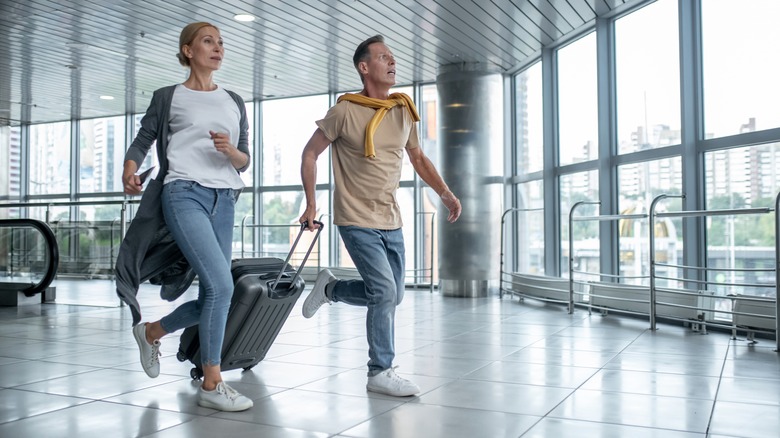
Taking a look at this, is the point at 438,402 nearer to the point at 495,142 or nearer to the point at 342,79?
the point at 495,142

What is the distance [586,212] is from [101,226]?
18.3 feet

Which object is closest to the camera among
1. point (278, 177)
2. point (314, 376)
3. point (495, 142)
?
point (314, 376)

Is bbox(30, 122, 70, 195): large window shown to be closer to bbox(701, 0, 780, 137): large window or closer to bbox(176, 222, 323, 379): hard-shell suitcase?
bbox(701, 0, 780, 137): large window

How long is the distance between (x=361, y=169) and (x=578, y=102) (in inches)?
221

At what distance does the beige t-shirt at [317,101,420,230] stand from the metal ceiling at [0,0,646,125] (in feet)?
13.3

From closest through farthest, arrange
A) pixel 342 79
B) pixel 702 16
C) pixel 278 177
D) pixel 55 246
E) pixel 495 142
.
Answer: pixel 702 16
pixel 55 246
pixel 495 142
pixel 342 79
pixel 278 177

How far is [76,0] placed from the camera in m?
6.70

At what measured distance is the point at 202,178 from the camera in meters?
2.76

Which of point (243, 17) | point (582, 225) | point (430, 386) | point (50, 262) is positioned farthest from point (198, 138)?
point (582, 225)

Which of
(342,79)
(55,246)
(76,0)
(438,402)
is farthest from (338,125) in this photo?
(342,79)

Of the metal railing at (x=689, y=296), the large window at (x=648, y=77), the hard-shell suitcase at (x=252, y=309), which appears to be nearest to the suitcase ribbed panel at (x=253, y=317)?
the hard-shell suitcase at (x=252, y=309)

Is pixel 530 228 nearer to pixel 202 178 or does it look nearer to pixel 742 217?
pixel 742 217

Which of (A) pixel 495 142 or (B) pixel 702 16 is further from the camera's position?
(A) pixel 495 142

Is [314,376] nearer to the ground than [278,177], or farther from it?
nearer to the ground
